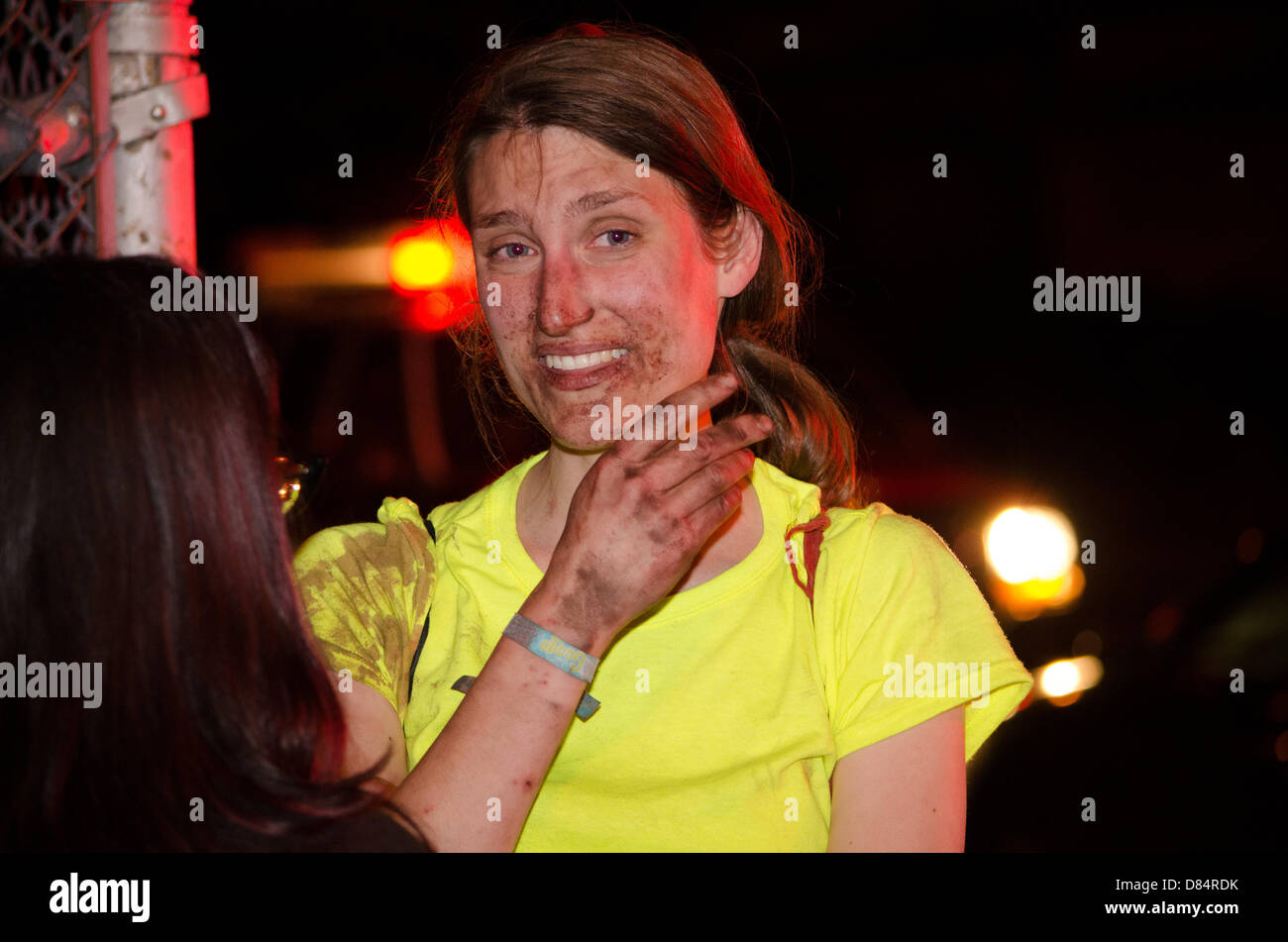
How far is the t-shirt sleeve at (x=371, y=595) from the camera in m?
1.65

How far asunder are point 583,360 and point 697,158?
1.18 ft

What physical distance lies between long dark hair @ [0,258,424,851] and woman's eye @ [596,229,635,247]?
0.66 metres

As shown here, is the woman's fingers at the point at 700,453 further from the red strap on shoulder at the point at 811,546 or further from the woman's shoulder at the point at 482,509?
the woman's shoulder at the point at 482,509

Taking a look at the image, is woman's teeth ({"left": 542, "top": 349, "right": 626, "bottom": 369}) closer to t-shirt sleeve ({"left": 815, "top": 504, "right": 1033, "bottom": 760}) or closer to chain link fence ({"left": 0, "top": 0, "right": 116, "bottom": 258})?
t-shirt sleeve ({"left": 815, "top": 504, "right": 1033, "bottom": 760})

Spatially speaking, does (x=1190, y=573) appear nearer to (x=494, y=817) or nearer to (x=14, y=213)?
(x=494, y=817)

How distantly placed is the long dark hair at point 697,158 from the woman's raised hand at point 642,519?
1.34 ft

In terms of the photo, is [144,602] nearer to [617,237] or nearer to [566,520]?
[566,520]

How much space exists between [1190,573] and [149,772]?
4337 mm

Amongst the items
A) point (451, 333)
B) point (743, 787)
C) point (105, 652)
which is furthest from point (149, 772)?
point (451, 333)

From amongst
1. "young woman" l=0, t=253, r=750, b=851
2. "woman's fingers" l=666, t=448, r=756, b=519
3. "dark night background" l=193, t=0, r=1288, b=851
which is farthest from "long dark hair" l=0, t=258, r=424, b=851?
"dark night background" l=193, t=0, r=1288, b=851

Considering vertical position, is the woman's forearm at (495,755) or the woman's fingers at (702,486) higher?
the woman's fingers at (702,486)

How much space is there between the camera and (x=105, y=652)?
1.13 m

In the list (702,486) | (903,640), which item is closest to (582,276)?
(702,486)

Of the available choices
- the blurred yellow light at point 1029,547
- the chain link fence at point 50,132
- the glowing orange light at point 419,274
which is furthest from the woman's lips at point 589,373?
the glowing orange light at point 419,274
